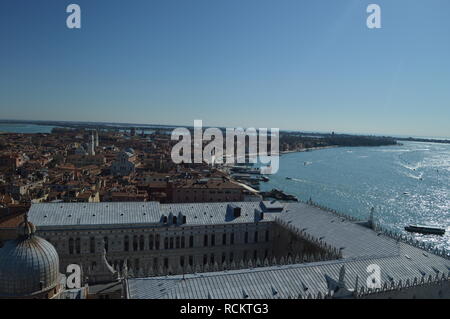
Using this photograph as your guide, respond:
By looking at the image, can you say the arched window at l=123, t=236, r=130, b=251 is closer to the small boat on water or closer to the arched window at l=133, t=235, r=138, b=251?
the arched window at l=133, t=235, r=138, b=251

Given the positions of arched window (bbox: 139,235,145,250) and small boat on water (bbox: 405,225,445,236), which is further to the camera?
small boat on water (bbox: 405,225,445,236)

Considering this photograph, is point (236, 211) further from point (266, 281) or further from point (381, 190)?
point (381, 190)

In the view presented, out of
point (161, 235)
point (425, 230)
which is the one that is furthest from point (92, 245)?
point (425, 230)

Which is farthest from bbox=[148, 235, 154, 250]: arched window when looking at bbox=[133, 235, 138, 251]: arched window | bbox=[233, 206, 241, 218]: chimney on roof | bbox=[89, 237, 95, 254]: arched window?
bbox=[233, 206, 241, 218]: chimney on roof

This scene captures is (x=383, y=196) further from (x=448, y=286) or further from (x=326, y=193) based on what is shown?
(x=448, y=286)

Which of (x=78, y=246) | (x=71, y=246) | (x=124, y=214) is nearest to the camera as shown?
(x=71, y=246)
